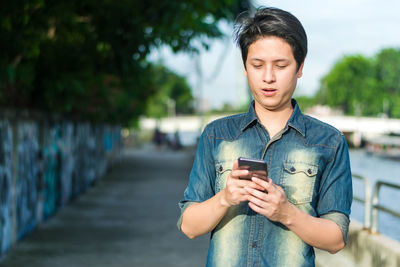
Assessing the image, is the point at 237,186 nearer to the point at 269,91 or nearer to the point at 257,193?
the point at 257,193

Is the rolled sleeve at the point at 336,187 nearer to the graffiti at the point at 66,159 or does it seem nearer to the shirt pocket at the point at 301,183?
the shirt pocket at the point at 301,183

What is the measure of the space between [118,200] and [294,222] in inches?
538

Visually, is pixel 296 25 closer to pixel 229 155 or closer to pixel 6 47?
pixel 229 155

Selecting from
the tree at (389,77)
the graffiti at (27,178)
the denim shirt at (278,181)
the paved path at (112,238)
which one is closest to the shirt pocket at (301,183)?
the denim shirt at (278,181)

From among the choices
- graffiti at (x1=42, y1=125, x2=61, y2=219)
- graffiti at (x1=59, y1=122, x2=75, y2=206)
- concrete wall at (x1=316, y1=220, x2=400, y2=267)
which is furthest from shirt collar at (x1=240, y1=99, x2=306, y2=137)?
graffiti at (x1=59, y1=122, x2=75, y2=206)

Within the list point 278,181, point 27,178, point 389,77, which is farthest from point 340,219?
point 389,77

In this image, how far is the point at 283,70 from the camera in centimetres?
207

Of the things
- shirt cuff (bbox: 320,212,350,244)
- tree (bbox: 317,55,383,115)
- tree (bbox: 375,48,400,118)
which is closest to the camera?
shirt cuff (bbox: 320,212,350,244)

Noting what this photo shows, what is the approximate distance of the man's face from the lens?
2057mm

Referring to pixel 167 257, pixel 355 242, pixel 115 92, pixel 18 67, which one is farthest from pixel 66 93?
pixel 115 92

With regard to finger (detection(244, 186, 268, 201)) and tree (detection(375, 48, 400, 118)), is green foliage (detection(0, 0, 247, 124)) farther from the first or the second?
tree (detection(375, 48, 400, 118))

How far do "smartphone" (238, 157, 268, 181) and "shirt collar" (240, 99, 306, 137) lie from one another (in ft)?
1.19

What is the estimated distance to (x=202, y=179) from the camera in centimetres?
217

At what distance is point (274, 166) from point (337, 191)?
220 millimetres
